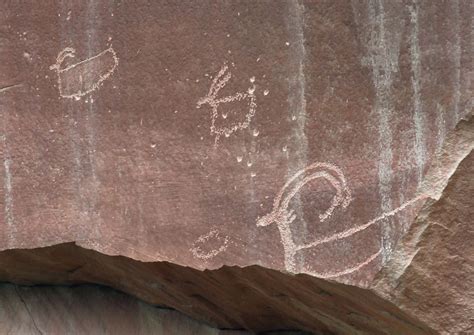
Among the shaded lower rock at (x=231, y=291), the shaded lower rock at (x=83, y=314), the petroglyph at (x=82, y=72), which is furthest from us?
the shaded lower rock at (x=83, y=314)

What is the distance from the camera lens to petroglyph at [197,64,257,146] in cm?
212

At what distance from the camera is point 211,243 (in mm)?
2133

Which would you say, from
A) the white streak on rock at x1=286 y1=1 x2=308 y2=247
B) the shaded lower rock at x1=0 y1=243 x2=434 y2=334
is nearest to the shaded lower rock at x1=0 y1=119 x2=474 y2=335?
the shaded lower rock at x1=0 y1=243 x2=434 y2=334

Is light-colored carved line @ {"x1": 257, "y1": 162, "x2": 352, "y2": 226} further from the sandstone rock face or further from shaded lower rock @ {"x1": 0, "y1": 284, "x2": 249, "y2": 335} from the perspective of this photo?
shaded lower rock @ {"x1": 0, "y1": 284, "x2": 249, "y2": 335}

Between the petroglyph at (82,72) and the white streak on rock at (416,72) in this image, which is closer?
the white streak on rock at (416,72)

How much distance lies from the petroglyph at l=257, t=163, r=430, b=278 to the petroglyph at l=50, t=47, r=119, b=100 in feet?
1.32

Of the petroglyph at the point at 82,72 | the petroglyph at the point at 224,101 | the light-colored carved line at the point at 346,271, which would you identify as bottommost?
the light-colored carved line at the point at 346,271

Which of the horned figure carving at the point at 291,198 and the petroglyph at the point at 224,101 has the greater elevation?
the petroglyph at the point at 224,101

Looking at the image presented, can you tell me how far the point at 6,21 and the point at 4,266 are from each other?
1.58 feet

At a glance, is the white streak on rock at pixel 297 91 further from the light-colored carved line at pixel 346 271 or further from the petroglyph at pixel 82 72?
the petroglyph at pixel 82 72

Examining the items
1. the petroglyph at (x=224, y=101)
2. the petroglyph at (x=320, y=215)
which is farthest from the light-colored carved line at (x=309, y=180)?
the petroglyph at (x=224, y=101)

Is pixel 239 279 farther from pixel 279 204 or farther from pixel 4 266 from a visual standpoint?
pixel 4 266

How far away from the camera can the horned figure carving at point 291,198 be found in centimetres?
204

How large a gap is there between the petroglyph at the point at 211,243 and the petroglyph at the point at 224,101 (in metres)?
0.16
